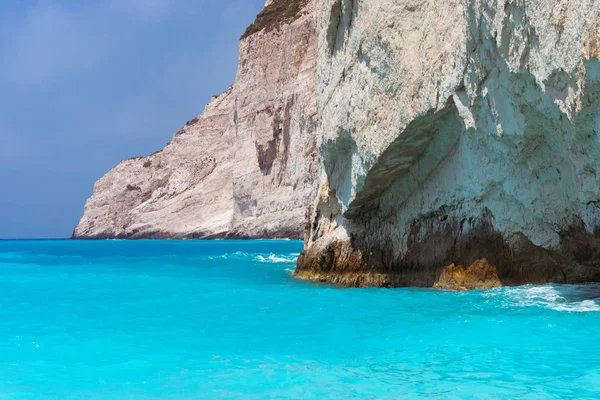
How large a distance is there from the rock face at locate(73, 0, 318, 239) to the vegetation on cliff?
0.17 metres

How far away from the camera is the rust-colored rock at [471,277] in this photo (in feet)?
A: 37.3

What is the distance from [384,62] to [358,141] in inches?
82.5

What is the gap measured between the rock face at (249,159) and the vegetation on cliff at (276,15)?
169 millimetres

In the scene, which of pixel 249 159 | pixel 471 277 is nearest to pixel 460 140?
pixel 471 277

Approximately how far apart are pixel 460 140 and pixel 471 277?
2.94 meters

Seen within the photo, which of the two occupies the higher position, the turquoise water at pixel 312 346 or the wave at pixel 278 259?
the wave at pixel 278 259

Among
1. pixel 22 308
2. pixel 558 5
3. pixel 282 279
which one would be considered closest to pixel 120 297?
pixel 22 308

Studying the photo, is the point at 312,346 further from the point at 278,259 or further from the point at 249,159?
the point at 249,159

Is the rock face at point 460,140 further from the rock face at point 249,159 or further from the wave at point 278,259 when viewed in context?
the rock face at point 249,159

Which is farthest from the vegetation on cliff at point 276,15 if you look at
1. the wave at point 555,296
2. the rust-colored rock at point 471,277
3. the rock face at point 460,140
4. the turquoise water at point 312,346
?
the wave at point 555,296

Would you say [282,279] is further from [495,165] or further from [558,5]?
[558,5]

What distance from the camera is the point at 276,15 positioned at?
60375 mm

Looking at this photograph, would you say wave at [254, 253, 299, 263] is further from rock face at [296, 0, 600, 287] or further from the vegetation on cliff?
the vegetation on cliff

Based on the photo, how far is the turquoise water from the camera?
5.46 metres
